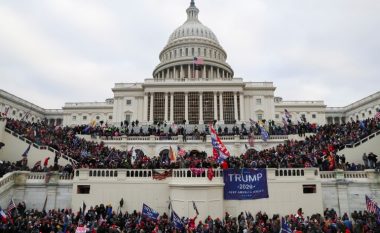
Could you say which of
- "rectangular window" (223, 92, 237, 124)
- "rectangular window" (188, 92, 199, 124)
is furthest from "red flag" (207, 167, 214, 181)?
"rectangular window" (223, 92, 237, 124)

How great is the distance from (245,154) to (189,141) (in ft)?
31.5

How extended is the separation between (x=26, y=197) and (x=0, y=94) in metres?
72.5

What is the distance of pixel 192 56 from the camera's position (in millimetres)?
90688

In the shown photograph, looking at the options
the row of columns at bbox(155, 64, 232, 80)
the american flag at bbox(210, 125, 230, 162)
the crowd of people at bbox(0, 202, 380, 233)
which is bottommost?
the crowd of people at bbox(0, 202, 380, 233)

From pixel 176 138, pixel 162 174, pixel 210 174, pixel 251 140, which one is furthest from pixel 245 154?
pixel 162 174

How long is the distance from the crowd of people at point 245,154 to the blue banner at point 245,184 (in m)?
0.75

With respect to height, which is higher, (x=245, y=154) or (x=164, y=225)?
(x=245, y=154)

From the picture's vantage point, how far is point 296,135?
4209 centimetres

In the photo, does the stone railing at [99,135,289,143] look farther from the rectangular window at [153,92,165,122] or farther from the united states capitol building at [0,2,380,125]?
the rectangular window at [153,92,165,122]

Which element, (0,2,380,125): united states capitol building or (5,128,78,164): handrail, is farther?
(0,2,380,125): united states capitol building

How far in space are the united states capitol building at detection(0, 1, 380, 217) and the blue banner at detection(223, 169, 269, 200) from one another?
→ 48 cm

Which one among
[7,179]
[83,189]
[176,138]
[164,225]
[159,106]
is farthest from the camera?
[159,106]

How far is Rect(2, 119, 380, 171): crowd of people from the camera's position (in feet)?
80.6

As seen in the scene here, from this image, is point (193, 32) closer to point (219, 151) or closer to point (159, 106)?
point (159, 106)
